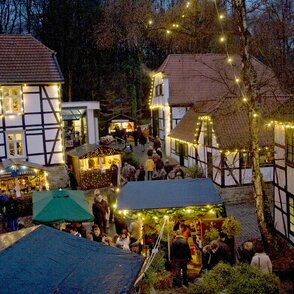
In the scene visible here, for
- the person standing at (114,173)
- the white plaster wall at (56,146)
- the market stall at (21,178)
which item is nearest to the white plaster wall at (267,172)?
the person standing at (114,173)

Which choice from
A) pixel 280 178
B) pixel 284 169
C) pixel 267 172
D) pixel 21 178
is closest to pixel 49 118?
pixel 21 178

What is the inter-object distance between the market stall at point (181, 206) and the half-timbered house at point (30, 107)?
34.5 feet

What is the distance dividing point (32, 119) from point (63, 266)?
639 inches

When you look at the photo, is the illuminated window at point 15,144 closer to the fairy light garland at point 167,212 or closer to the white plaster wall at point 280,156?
the fairy light garland at point 167,212

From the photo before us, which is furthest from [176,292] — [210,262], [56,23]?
[56,23]

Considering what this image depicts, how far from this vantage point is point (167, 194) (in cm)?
1068

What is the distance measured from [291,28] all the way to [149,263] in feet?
27.3

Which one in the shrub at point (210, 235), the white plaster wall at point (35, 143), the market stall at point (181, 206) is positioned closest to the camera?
the shrub at point (210, 235)

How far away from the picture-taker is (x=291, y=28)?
39.9 feet

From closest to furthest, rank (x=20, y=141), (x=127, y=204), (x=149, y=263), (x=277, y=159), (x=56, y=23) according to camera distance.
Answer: (x=149, y=263)
(x=127, y=204)
(x=277, y=159)
(x=20, y=141)
(x=56, y=23)

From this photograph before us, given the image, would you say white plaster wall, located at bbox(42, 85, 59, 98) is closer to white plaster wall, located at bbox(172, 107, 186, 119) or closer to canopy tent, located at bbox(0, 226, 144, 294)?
white plaster wall, located at bbox(172, 107, 186, 119)

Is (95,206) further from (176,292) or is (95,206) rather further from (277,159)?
(277,159)

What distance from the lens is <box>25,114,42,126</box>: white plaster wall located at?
20266 millimetres

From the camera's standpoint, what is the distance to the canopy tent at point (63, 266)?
460cm
